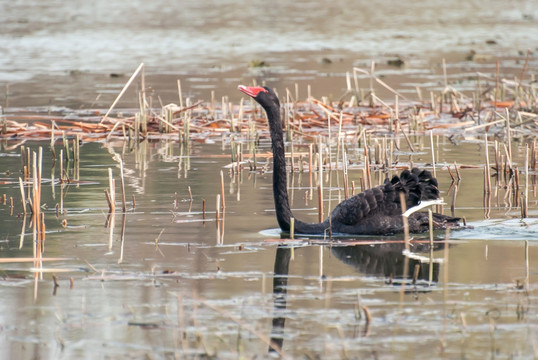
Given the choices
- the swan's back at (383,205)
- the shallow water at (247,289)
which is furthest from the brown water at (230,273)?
the swan's back at (383,205)

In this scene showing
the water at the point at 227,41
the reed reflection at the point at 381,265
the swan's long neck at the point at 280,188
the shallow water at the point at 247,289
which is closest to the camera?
the shallow water at the point at 247,289

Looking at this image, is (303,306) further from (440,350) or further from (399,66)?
(399,66)

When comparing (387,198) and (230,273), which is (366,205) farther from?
(230,273)

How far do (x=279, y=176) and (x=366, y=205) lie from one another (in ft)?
2.85

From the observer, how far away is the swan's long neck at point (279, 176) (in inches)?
380

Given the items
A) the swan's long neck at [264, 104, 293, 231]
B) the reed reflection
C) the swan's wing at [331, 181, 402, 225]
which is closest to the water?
the swan's long neck at [264, 104, 293, 231]

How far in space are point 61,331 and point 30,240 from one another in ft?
10.5

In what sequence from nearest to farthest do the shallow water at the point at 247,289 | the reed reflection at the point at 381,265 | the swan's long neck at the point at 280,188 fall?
1. the shallow water at the point at 247,289
2. the reed reflection at the point at 381,265
3. the swan's long neck at the point at 280,188

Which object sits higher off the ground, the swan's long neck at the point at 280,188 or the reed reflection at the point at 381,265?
the swan's long neck at the point at 280,188

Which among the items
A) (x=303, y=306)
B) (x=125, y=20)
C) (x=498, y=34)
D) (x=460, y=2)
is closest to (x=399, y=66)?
(x=498, y=34)

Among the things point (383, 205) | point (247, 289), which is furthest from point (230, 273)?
point (383, 205)

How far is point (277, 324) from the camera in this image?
21.6ft

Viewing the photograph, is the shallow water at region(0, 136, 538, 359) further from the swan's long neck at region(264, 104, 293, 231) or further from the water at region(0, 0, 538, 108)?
the water at region(0, 0, 538, 108)

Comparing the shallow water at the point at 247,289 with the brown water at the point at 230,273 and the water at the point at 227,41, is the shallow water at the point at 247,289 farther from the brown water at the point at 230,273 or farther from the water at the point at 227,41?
the water at the point at 227,41
